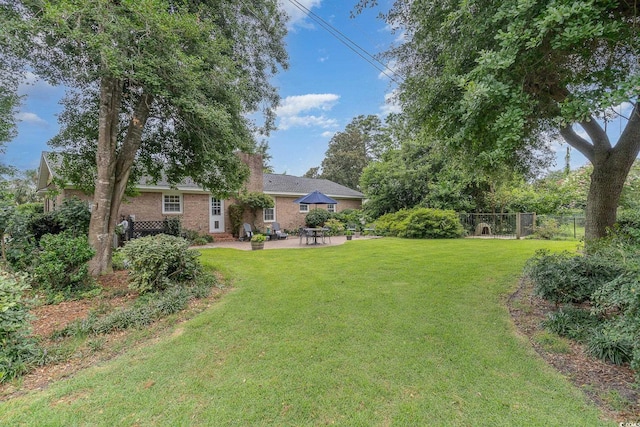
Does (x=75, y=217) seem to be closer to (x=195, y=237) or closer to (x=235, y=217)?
(x=195, y=237)

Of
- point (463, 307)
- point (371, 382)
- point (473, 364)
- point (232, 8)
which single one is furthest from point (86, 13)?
point (463, 307)

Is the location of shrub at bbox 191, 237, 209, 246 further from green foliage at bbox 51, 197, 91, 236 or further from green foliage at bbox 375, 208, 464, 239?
green foliage at bbox 375, 208, 464, 239

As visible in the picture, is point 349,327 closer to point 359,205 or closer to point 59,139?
point 59,139

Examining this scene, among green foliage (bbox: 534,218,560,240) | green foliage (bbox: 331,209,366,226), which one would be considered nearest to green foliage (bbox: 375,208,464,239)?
green foliage (bbox: 534,218,560,240)

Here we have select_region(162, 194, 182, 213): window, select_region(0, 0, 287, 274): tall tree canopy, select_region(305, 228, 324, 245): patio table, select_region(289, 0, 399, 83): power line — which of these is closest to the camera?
select_region(0, 0, 287, 274): tall tree canopy

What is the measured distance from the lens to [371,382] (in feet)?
9.47

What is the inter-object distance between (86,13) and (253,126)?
4196 millimetres

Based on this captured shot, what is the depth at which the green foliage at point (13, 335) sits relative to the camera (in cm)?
307

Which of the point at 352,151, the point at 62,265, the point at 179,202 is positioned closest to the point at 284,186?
the point at 179,202

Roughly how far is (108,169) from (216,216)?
9.42 meters

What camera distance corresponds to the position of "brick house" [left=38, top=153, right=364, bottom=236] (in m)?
13.1

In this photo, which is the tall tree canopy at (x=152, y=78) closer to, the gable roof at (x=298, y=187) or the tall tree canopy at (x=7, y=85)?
the tall tree canopy at (x=7, y=85)

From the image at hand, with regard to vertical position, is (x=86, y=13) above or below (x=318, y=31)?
below

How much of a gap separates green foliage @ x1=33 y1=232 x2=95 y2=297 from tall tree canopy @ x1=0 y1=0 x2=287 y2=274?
0.84 metres
